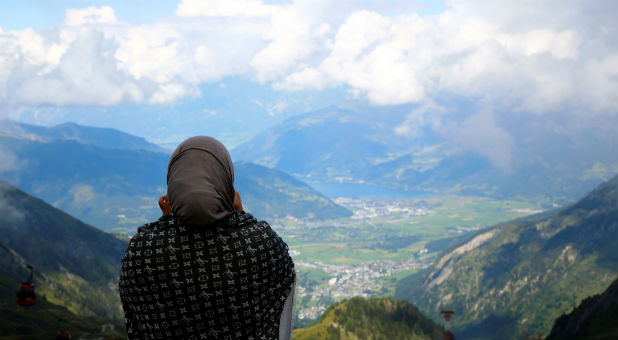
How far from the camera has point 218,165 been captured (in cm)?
256

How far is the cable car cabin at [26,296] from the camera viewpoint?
1420 cm

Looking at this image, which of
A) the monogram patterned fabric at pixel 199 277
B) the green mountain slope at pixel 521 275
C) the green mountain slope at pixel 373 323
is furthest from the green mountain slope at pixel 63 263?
the monogram patterned fabric at pixel 199 277

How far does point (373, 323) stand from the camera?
324ft

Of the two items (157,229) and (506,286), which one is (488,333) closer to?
(506,286)

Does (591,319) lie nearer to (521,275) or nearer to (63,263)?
(521,275)

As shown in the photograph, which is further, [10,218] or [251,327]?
[10,218]

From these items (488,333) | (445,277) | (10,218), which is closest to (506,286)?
(445,277)

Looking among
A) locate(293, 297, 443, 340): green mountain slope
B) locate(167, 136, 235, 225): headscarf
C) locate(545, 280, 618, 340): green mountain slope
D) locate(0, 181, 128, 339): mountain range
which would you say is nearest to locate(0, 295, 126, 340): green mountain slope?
locate(0, 181, 128, 339): mountain range

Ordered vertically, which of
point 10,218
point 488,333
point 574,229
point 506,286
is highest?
point 10,218

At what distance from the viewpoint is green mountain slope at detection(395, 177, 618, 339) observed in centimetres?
14188

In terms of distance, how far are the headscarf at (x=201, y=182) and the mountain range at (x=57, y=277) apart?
9973 centimetres

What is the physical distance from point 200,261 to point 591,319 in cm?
8856

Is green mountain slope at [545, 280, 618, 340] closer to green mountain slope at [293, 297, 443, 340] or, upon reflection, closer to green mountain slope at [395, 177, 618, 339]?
green mountain slope at [293, 297, 443, 340]

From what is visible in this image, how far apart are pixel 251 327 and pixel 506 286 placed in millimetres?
182836
